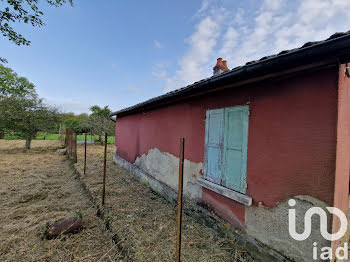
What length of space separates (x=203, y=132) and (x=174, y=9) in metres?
5.81

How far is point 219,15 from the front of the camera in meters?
5.25

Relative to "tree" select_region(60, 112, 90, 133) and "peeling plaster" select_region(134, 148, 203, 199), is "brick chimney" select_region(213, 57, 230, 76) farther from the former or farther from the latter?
"tree" select_region(60, 112, 90, 133)

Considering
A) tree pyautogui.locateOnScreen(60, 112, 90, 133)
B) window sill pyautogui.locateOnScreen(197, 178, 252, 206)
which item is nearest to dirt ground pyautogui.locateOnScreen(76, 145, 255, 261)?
window sill pyautogui.locateOnScreen(197, 178, 252, 206)

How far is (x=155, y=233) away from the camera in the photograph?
2838 millimetres

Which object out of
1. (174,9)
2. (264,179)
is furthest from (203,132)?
(174,9)

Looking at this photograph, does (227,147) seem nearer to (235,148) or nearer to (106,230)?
(235,148)

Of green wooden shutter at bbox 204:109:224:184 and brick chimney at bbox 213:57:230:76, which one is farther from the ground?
brick chimney at bbox 213:57:230:76

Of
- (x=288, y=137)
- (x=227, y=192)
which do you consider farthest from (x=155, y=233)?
(x=288, y=137)

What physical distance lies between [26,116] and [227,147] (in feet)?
49.8

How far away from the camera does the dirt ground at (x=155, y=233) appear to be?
2.33 metres

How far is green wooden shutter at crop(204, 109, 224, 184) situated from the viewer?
2904 millimetres

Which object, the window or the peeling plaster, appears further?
the peeling plaster

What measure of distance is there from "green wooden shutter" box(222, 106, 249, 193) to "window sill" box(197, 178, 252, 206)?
0.29ft

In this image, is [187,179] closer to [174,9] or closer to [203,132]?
[203,132]
